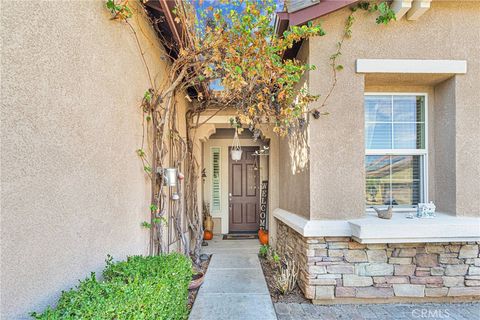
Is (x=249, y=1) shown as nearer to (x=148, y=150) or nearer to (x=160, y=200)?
(x=148, y=150)

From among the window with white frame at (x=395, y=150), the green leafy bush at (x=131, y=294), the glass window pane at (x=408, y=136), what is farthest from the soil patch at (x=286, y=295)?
the glass window pane at (x=408, y=136)

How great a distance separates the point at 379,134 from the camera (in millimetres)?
4074

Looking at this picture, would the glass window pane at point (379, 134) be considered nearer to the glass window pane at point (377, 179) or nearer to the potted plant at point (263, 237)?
the glass window pane at point (377, 179)

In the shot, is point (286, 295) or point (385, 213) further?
point (286, 295)

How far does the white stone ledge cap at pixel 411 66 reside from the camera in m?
3.62

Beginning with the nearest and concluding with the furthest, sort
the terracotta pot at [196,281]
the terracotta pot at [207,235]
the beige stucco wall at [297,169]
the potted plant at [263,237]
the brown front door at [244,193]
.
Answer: the beige stucco wall at [297,169] < the terracotta pot at [196,281] < the potted plant at [263,237] < the terracotta pot at [207,235] < the brown front door at [244,193]

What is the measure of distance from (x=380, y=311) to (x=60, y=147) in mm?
4120

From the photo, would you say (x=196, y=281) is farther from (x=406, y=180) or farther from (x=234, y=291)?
(x=406, y=180)

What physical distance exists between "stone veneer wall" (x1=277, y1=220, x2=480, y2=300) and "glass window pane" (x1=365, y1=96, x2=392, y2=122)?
1.91m

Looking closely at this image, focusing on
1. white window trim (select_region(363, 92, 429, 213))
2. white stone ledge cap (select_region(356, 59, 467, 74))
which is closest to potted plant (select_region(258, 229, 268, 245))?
white window trim (select_region(363, 92, 429, 213))

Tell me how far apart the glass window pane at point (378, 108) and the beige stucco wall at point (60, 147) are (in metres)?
3.53

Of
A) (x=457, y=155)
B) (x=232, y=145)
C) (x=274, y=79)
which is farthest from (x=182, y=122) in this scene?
(x=457, y=155)

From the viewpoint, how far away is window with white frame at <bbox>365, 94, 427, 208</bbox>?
160 inches

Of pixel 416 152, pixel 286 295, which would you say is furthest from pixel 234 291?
pixel 416 152
